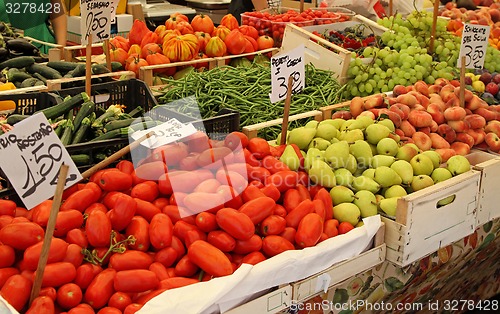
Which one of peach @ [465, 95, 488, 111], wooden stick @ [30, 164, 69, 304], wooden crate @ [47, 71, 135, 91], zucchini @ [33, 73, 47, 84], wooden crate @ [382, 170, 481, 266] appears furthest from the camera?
zucchini @ [33, 73, 47, 84]

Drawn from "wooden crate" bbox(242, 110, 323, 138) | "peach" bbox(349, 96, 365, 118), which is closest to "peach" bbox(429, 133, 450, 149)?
"peach" bbox(349, 96, 365, 118)

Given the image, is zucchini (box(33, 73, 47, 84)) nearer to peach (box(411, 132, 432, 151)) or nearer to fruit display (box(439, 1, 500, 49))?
peach (box(411, 132, 432, 151))

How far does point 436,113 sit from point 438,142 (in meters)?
0.18

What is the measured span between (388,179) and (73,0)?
4.19m

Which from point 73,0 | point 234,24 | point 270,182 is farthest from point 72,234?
point 73,0

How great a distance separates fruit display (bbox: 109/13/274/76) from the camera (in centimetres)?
A: 359

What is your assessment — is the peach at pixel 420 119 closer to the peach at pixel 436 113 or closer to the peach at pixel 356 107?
the peach at pixel 436 113

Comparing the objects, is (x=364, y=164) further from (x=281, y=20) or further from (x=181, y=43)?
(x=281, y=20)

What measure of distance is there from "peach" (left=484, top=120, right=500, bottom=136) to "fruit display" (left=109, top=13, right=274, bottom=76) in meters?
1.60

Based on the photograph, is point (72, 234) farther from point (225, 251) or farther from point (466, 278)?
point (466, 278)

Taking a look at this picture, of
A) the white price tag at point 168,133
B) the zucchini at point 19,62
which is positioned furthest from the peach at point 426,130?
the zucchini at point 19,62

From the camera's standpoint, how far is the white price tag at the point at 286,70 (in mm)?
2473

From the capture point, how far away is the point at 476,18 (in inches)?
201

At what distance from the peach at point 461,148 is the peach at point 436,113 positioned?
14 cm
